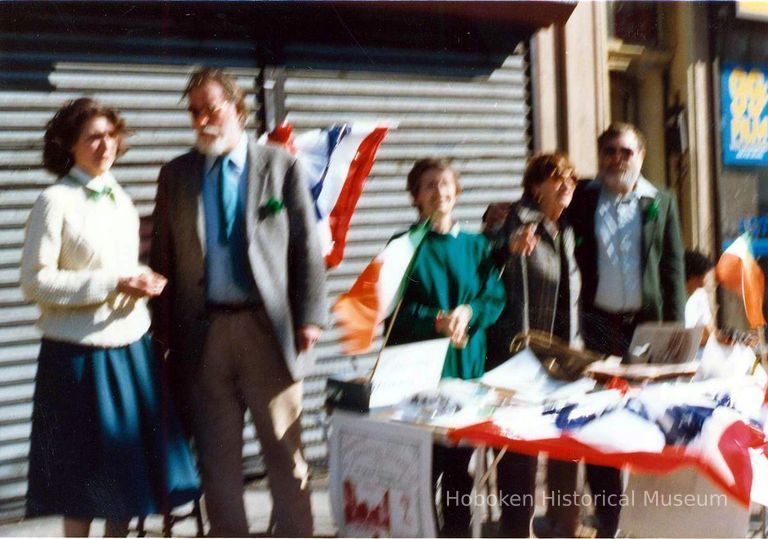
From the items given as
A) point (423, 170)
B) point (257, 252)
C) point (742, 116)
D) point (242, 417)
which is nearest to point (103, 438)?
point (242, 417)

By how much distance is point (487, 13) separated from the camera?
4.42 metres

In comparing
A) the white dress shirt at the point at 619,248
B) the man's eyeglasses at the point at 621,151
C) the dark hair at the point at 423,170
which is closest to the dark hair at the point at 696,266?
the white dress shirt at the point at 619,248

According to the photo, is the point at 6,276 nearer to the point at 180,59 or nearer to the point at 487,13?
the point at 180,59

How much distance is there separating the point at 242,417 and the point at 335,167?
3.38ft

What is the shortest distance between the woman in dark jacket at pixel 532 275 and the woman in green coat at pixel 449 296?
85 mm

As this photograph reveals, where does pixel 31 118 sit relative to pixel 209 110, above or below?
above

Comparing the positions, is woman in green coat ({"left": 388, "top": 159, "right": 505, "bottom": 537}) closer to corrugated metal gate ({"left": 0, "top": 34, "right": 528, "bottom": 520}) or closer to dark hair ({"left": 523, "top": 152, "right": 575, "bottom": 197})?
dark hair ({"left": 523, "top": 152, "right": 575, "bottom": 197})

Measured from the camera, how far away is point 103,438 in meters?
3.04

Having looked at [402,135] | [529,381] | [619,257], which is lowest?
[529,381]

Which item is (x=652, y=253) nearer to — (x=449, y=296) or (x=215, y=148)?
(x=449, y=296)

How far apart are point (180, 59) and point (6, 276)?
1231mm

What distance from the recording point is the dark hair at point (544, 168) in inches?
132

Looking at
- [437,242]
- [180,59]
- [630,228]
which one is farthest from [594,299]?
[180,59]

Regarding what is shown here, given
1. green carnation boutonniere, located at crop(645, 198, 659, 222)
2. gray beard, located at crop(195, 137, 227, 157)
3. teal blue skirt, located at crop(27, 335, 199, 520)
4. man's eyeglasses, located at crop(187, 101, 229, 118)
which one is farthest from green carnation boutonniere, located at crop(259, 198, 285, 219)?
green carnation boutonniere, located at crop(645, 198, 659, 222)
